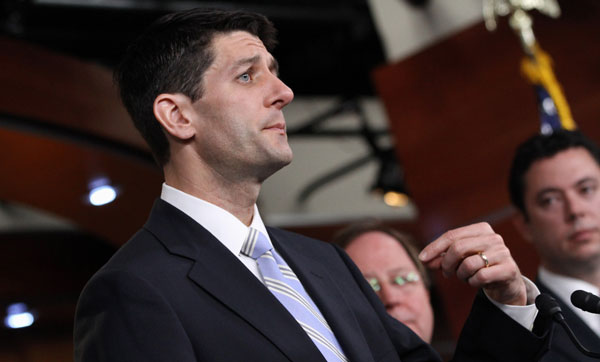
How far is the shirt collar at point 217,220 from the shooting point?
4.86ft

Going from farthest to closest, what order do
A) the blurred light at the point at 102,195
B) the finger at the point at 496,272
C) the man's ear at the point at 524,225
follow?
the blurred light at the point at 102,195, the man's ear at the point at 524,225, the finger at the point at 496,272

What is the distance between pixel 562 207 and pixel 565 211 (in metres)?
0.03

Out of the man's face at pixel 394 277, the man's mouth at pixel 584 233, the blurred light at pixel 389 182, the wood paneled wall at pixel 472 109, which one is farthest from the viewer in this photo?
the blurred light at pixel 389 182

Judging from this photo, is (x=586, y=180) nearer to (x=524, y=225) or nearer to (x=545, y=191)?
(x=545, y=191)

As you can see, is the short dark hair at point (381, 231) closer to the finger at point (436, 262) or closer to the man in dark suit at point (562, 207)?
the man in dark suit at point (562, 207)

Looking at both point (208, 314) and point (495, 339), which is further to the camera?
point (495, 339)

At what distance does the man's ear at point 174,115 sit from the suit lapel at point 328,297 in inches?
10.0

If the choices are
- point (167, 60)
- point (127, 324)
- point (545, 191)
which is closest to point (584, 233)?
point (545, 191)

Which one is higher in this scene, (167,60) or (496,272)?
(167,60)

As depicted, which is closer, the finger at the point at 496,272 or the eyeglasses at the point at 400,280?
the finger at the point at 496,272

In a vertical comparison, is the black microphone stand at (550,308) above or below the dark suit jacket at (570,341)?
above

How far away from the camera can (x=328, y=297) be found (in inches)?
60.6

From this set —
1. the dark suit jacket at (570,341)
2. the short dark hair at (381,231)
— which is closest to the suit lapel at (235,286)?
the dark suit jacket at (570,341)

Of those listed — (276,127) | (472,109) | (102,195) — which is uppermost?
(102,195)
